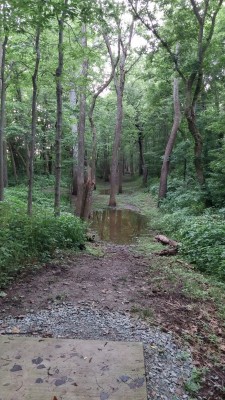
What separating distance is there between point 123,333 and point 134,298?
3.82 feet

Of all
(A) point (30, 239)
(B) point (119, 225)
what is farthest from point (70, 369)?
(B) point (119, 225)

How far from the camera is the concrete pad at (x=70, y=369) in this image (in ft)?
8.33

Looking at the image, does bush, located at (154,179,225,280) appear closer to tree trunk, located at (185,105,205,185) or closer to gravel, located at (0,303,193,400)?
tree trunk, located at (185,105,205,185)

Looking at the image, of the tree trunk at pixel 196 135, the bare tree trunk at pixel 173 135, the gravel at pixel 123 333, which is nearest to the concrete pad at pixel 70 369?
the gravel at pixel 123 333

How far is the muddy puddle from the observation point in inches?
432

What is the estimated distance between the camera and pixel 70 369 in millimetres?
2832

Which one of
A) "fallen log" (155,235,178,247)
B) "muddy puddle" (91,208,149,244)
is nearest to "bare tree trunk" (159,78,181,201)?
"muddy puddle" (91,208,149,244)

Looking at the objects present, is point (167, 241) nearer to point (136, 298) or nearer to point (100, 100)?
point (136, 298)

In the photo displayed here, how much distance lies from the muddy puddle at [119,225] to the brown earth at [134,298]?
416cm

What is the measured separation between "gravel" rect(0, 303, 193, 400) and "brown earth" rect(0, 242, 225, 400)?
0.18 m

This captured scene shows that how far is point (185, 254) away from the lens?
775cm

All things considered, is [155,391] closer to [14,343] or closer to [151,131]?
[14,343]

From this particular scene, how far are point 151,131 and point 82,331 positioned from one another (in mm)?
24118

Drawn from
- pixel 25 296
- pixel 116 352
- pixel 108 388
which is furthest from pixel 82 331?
pixel 25 296
